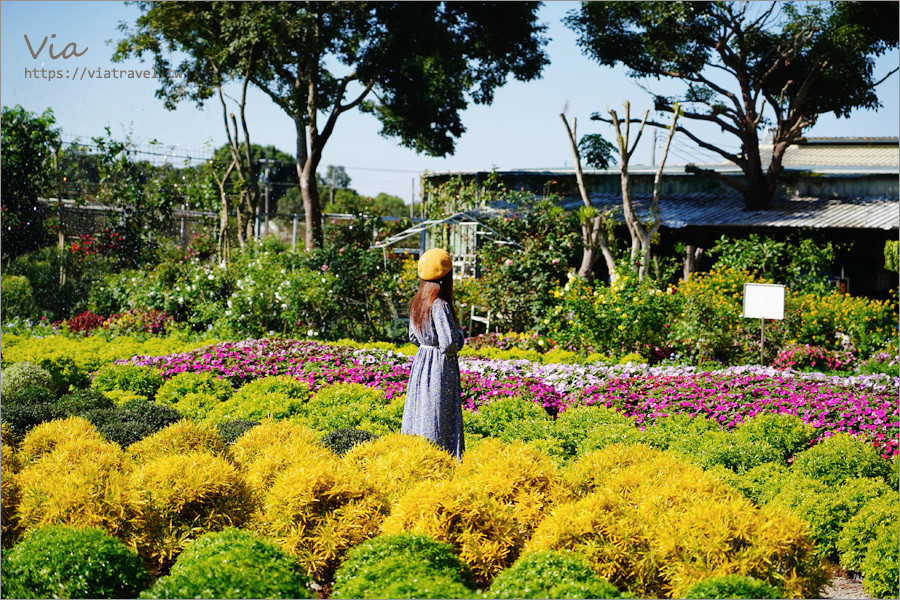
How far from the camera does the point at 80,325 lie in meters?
12.3

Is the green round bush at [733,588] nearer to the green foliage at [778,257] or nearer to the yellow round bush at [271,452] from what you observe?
the yellow round bush at [271,452]

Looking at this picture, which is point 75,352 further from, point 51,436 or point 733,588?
point 733,588

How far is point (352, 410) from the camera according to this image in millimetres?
6605

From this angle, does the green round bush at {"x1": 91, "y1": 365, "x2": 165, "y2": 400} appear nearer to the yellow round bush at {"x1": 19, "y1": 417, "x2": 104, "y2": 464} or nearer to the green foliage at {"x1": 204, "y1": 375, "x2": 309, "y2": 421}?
the green foliage at {"x1": 204, "y1": 375, "x2": 309, "y2": 421}

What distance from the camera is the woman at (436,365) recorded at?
4.92 m

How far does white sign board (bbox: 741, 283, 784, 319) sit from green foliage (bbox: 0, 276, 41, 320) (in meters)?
10.6

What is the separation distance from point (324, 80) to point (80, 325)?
22.6ft

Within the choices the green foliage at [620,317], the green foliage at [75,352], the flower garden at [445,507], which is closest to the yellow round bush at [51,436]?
the flower garden at [445,507]

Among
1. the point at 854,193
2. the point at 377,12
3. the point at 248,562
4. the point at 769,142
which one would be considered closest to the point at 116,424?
the point at 248,562

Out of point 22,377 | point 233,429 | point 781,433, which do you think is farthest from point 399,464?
point 22,377

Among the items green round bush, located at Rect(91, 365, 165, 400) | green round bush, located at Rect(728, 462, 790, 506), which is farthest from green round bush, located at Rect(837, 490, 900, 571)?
green round bush, located at Rect(91, 365, 165, 400)

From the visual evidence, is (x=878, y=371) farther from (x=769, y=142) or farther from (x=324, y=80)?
(x=769, y=142)

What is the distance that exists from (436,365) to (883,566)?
262cm

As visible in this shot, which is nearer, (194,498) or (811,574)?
(811,574)
